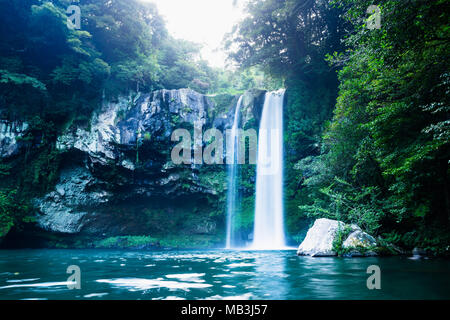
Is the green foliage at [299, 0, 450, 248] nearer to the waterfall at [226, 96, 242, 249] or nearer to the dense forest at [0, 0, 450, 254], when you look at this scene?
the dense forest at [0, 0, 450, 254]

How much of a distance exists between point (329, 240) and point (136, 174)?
493 inches

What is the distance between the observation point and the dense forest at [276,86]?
26.4 feet

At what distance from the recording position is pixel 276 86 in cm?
2300

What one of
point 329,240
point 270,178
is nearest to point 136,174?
point 270,178

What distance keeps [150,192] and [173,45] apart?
42.3 feet

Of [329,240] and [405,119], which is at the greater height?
[405,119]

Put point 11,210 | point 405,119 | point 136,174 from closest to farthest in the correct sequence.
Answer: point 405,119 → point 11,210 → point 136,174

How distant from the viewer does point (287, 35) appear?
17031 millimetres

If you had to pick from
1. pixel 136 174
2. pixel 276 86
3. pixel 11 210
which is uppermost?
pixel 276 86

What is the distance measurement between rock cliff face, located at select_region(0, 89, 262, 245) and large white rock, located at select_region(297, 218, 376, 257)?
971 centimetres

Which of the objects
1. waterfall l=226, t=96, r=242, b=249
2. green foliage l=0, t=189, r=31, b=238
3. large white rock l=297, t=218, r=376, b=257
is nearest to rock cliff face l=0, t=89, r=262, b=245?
waterfall l=226, t=96, r=242, b=249

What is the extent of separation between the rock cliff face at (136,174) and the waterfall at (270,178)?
3.93ft

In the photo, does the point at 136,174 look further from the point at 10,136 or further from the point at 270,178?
the point at 270,178
